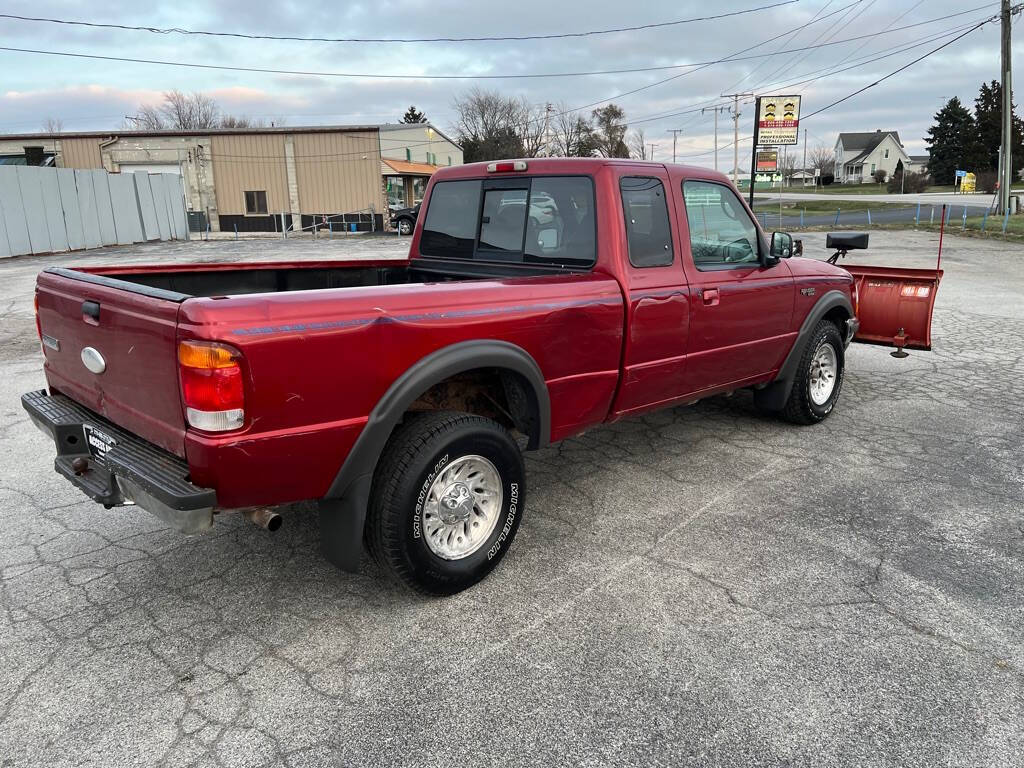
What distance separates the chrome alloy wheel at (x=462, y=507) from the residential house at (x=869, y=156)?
12920 cm

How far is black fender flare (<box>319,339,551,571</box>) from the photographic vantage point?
2873mm

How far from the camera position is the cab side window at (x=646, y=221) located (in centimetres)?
401

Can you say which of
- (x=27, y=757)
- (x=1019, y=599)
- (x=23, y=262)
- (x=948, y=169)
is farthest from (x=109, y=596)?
(x=948, y=169)

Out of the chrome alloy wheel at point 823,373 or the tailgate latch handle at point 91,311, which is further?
the chrome alloy wheel at point 823,373

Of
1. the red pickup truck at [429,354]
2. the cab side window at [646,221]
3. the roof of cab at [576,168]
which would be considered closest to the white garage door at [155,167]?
the red pickup truck at [429,354]

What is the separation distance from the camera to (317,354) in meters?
2.65

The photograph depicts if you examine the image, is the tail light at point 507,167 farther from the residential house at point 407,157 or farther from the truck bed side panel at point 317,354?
the residential house at point 407,157

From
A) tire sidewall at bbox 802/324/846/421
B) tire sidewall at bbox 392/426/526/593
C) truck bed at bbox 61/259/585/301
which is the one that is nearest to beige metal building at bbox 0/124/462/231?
truck bed at bbox 61/259/585/301

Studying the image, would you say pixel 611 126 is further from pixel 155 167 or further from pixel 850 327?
pixel 850 327

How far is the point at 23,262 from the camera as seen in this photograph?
824 inches

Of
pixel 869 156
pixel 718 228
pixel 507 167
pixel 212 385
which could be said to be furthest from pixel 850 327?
pixel 869 156

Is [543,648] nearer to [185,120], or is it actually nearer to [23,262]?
[23,262]

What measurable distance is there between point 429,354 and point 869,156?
437ft

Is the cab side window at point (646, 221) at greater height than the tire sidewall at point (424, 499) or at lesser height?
greater
